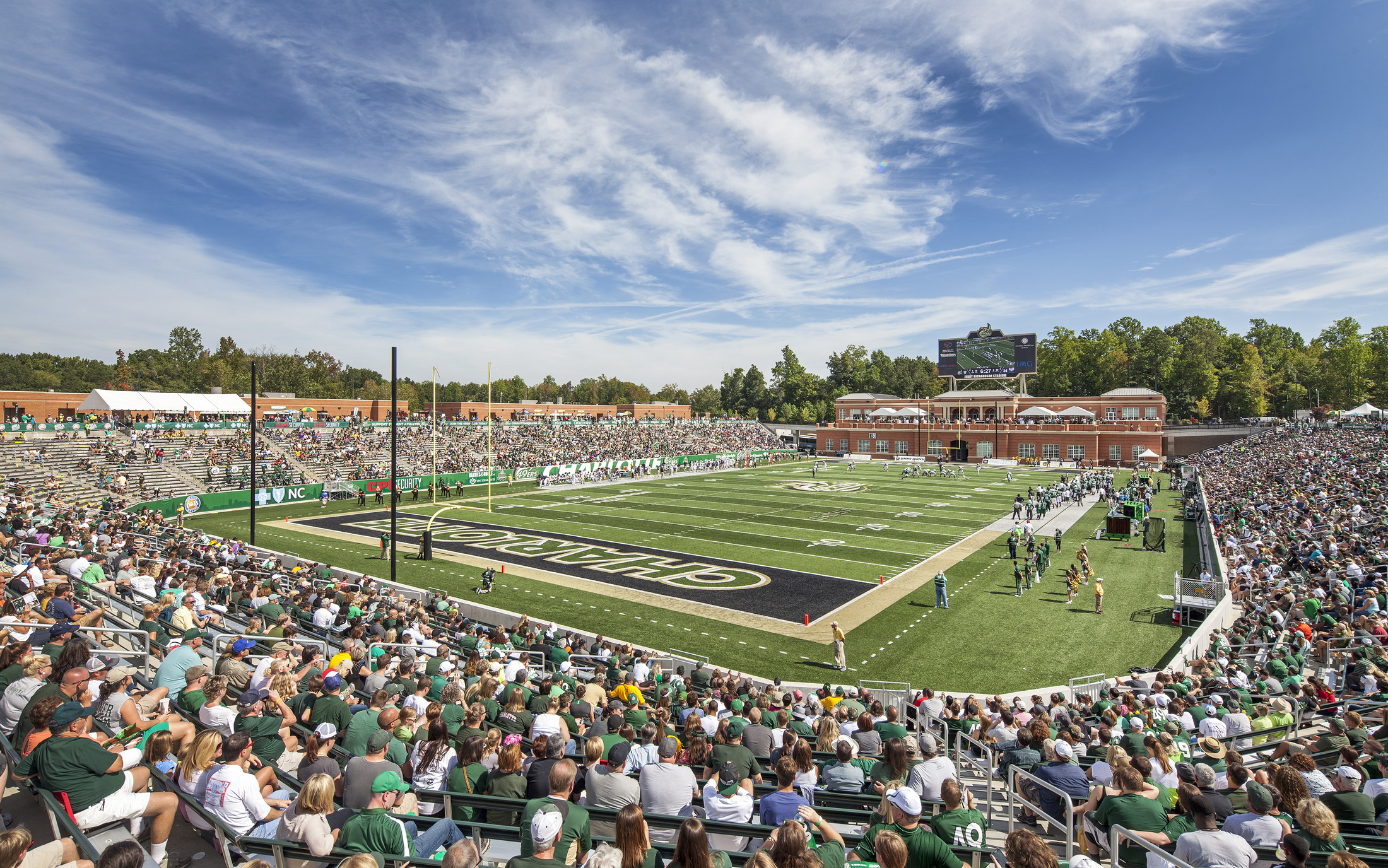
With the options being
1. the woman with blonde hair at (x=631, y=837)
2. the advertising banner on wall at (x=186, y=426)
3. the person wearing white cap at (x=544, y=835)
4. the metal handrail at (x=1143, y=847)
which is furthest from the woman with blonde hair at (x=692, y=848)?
the advertising banner on wall at (x=186, y=426)

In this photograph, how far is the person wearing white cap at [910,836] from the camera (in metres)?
4.29

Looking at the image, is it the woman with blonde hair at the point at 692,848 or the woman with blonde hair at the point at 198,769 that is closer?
the woman with blonde hair at the point at 692,848

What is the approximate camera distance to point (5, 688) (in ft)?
22.8

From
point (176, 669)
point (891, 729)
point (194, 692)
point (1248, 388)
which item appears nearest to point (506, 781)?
point (194, 692)

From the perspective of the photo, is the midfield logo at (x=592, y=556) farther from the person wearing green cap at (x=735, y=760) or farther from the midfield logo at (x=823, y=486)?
the midfield logo at (x=823, y=486)

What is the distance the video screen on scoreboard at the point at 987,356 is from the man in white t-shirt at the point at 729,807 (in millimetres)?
84286

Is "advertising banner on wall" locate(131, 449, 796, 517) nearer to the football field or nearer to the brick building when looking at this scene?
the football field

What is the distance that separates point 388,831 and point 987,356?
87.8 metres

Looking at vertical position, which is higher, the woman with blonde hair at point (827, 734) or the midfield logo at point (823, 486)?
the woman with blonde hair at point (827, 734)

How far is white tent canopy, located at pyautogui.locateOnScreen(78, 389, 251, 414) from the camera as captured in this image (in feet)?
171

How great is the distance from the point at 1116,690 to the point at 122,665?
15.1 m

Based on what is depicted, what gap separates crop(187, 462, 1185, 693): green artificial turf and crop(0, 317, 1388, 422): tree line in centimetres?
4325

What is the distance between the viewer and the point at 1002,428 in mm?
77188

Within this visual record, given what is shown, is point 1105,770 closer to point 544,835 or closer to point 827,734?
point 827,734
